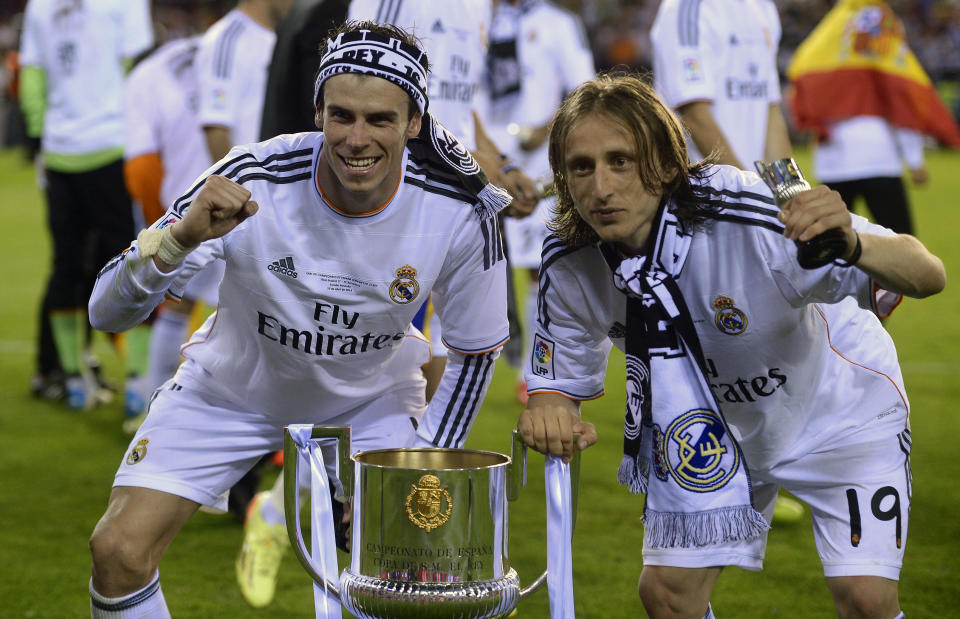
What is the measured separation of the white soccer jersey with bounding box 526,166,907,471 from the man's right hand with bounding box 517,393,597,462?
0.44ft

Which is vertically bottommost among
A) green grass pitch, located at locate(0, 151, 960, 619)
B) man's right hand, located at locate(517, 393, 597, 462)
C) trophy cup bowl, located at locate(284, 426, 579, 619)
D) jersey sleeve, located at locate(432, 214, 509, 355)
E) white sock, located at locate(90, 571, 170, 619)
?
green grass pitch, located at locate(0, 151, 960, 619)

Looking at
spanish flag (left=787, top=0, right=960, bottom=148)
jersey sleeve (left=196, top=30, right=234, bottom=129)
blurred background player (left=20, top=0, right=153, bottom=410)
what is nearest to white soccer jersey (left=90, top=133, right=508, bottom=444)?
jersey sleeve (left=196, top=30, right=234, bottom=129)

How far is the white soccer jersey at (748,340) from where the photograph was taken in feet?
9.35

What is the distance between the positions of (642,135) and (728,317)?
0.48m

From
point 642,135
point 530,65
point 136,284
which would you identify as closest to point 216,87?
point 530,65

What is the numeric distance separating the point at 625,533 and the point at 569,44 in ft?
13.9

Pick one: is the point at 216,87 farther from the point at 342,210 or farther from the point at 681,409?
the point at 681,409

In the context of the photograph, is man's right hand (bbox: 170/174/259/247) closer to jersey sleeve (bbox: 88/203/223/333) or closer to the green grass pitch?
jersey sleeve (bbox: 88/203/223/333)

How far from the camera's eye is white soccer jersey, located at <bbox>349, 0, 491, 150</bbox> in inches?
179

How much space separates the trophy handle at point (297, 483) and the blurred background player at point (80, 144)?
441cm

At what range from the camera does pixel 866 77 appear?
6.69 m

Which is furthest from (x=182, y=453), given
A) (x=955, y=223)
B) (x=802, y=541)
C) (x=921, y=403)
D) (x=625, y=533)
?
(x=955, y=223)

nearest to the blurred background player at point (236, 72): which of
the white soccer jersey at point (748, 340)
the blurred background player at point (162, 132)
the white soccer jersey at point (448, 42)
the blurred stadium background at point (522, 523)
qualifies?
the blurred background player at point (162, 132)

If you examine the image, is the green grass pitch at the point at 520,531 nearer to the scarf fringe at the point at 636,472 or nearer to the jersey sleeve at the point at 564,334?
the scarf fringe at the point at 636,472
